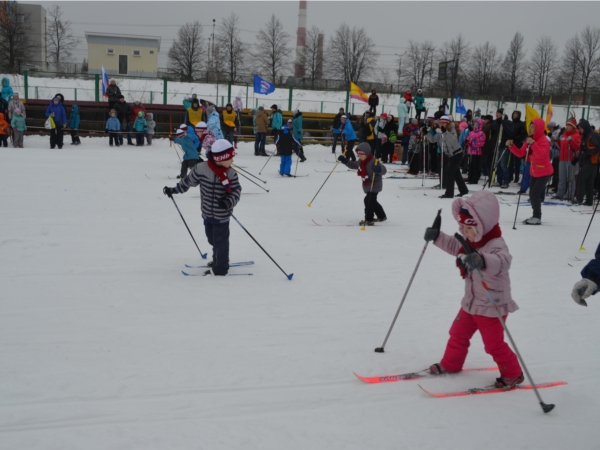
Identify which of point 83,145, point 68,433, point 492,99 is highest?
point 492,99

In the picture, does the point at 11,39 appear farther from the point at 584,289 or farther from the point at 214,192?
the point at 584,289

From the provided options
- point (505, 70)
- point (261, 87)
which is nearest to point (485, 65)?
point (505, 70)

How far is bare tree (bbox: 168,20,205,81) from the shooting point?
5534 centimetres

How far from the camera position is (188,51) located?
55.8 m

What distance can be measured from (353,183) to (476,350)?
10.5 metres

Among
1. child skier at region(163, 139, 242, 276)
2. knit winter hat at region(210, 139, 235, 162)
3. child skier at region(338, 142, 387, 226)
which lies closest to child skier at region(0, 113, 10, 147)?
child skier at region(338, 142, 387, 226)

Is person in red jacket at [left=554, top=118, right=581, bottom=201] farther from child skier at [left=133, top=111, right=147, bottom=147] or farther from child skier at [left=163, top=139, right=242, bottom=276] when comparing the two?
child skier at [left=133, top=111, right=147, bottom=147]

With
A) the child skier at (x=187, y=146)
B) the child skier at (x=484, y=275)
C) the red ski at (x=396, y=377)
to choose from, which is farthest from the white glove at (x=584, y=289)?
the child skier at (x=187, y=146)

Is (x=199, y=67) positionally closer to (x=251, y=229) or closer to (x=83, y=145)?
(x=83, y=145)

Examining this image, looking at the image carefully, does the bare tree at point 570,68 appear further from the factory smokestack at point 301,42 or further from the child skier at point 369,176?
the child skier at point 369,176

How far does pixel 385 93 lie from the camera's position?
4256 cm

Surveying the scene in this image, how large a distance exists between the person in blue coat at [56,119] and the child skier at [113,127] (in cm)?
167

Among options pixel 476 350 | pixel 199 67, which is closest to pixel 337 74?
pixel 199 67

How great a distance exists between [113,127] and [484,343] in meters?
18.5
